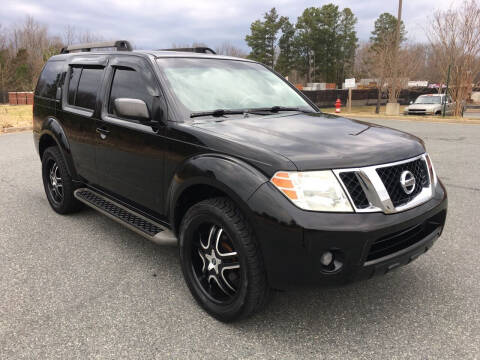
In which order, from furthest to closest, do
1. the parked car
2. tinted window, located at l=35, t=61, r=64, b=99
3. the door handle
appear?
the parked car < tinted window, located at l=35, t=61, r=64, b=99 < the door handle

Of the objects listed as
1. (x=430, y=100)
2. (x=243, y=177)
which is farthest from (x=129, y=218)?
(x=430, y=100)

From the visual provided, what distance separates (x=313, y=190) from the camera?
230 cm

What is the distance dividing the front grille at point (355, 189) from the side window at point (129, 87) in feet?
5.40

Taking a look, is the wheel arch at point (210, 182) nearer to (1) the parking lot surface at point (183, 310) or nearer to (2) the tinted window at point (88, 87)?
(1) the parking lot surface at point (183, 310)

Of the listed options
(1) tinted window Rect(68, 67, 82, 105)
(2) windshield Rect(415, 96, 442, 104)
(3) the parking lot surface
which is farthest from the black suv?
(2) windshield Rect(415, 96, 442, 104)

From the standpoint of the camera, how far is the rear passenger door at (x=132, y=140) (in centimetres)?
318

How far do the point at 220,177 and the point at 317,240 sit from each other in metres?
0.73

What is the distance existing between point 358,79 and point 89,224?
72.3 metres

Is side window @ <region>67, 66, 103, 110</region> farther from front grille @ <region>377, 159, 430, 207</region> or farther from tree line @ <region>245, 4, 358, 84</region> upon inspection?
tree line @ <region>245, 4, 358, 84</region>

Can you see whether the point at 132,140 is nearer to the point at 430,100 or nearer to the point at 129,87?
the point at 129,87

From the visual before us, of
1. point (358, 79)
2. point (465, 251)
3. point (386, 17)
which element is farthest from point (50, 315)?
point (386, 17)

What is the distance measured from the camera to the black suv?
2283 mm

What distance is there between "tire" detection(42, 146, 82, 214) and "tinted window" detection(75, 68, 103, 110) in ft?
2.71

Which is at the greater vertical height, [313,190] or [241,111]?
[241,111]
